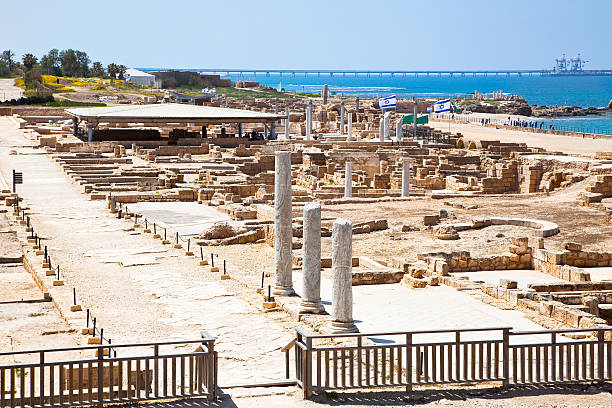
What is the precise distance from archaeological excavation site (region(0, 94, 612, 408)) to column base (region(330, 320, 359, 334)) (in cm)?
6

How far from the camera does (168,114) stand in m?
61.6

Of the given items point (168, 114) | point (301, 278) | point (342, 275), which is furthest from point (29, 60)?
point (342, 275)

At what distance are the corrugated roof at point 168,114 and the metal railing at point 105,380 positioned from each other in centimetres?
4785

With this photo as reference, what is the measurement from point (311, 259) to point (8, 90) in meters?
98.8

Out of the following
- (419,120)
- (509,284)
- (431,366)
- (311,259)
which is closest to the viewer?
(431,366)

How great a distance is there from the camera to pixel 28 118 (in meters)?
83.8

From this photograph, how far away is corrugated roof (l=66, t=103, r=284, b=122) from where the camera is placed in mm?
59844

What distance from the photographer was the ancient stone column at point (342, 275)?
15.4 m

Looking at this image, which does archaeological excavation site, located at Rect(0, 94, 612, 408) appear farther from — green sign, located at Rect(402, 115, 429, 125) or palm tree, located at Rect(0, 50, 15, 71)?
palm tree, located at Rect(0, 50, 15, 71)

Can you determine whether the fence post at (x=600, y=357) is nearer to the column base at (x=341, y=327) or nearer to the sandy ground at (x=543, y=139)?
the column base at (x=341, y=327)

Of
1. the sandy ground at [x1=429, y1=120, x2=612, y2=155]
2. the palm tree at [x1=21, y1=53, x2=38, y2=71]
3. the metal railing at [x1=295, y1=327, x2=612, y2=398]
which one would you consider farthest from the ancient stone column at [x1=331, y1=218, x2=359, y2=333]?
the palm tree at [x1=21, y1=53, x2=38, y2=71]

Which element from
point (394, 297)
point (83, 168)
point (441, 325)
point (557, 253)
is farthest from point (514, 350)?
point (83, 168)

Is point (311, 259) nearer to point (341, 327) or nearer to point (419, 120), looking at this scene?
point (341, 327)

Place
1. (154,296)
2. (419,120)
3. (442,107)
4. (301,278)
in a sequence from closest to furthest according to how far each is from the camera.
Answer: (154,296) < (301,278) < (442,107) < (419,120)
